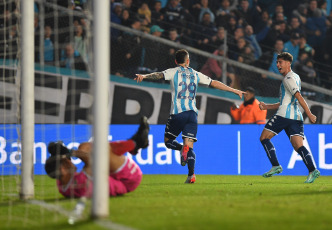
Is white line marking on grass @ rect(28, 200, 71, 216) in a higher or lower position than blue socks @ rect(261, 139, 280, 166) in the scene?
lower

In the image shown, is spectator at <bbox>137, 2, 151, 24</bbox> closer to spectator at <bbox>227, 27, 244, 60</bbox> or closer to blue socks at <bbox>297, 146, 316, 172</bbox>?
spectator at <bbox>227, 27, 244, 60</bbox>

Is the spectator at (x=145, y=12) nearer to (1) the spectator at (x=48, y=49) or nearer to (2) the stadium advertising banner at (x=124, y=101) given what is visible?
(2) the stadium advertising banner at (x=124, y=101)

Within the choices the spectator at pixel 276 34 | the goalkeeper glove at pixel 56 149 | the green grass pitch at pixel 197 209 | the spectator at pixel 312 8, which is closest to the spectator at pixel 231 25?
the spectator at pixel 276 34

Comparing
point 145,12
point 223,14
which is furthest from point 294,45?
point 145,12

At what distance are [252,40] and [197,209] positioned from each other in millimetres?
10603

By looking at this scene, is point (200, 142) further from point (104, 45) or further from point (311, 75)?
point (104, 45)

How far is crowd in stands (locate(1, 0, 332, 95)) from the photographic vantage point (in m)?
14.4

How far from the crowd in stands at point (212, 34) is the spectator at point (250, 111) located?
0.86 m

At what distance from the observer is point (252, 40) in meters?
16.1

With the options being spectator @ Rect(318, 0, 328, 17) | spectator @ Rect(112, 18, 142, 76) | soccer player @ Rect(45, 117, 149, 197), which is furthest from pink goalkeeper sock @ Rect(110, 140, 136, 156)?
spectator @ Rect(318, 0, 328, 17)

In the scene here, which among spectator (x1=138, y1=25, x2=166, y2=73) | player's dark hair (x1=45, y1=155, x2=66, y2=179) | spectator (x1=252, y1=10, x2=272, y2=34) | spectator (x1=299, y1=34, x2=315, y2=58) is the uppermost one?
spectator (x1=252, y1=10, x2=272, y2=34)

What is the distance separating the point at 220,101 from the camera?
1459 centimetres

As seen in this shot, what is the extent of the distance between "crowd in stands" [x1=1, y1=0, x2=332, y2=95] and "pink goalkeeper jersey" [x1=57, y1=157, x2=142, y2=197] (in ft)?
19.6

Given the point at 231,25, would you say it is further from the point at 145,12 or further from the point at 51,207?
the point at 51,207
